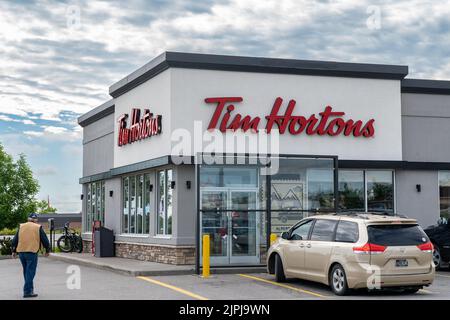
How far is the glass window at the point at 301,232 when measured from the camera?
16.5 metres

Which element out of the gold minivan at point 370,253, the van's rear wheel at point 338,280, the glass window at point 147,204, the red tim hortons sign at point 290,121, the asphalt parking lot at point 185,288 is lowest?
the asphalt parking lot at point 185,288

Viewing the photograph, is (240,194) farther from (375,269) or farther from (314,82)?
(375,269)

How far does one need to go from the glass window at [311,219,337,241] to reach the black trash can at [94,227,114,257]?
494 inches

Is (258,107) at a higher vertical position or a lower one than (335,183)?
higher

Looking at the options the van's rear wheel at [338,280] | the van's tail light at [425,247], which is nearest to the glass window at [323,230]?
the van's rear wheel at [338,280]

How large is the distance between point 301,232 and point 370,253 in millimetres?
2623

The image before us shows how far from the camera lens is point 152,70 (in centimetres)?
2316

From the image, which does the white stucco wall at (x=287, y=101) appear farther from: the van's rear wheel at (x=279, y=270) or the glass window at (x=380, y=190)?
the van's rear wheel at (x=279, y=270)

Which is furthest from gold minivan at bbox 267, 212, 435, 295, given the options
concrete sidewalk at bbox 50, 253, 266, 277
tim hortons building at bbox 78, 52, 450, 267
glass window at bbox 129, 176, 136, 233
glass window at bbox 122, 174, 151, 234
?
glass window at bbox 129, 176, 136, 233

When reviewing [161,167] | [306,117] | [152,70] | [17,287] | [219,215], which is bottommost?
[17,287]

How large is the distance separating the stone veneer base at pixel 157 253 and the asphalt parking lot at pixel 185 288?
80.6 inches

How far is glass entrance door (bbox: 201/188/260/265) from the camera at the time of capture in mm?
20797
